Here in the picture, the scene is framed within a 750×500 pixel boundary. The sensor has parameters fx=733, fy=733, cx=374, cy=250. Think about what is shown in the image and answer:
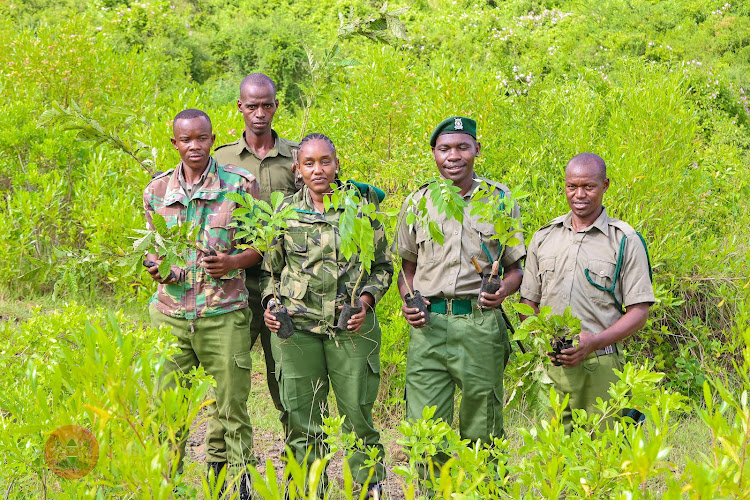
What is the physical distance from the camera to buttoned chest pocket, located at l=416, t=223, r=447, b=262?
346 centimetres

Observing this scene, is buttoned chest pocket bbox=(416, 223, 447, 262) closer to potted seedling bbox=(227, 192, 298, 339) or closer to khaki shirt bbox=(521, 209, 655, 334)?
khaki shirt bbox=(521, 209, 655, 334)

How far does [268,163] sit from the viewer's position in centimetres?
401

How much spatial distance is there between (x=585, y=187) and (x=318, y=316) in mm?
1365

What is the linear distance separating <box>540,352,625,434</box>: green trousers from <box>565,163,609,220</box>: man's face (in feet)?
2.20

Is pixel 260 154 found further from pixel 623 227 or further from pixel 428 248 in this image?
pixel 623 227

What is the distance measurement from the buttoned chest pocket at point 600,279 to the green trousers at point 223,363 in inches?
→ 65.5

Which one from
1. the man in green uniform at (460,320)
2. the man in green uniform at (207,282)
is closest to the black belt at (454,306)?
the man in green uniform at (460,320)

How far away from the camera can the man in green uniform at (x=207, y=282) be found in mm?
3535

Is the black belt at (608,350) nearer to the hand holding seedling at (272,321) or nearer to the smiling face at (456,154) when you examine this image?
the smiling face at (456,154)

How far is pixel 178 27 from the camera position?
1580 cm

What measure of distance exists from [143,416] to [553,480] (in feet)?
3.33

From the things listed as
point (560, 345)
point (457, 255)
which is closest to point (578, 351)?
point (560, 345)

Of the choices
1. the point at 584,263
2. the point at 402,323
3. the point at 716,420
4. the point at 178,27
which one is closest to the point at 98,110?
the point at 402,323

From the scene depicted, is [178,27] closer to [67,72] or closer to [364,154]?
[67,72]
